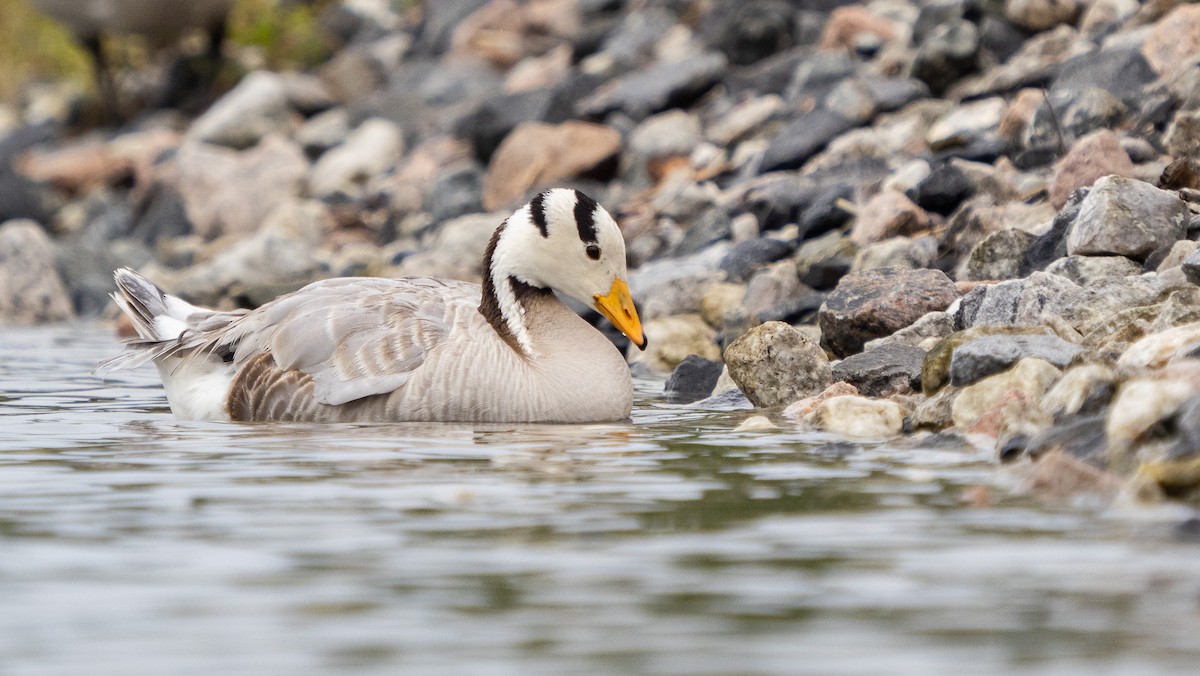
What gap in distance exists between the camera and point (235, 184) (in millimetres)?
20219

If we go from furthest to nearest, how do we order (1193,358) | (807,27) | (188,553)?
1. (807,27)
2. (1193,358)
3. (188,553)

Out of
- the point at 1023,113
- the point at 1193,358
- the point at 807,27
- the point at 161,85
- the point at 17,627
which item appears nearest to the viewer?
the point at 17,627

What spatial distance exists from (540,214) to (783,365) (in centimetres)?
149

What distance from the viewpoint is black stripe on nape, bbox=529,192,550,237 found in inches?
329

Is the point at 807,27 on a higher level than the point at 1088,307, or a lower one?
higher

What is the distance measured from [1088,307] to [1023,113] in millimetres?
4537

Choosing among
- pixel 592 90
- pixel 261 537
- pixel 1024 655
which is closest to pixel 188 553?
pixel 261 537

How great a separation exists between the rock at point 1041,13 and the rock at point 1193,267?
7.25 m

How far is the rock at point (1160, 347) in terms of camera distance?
21.3 ft

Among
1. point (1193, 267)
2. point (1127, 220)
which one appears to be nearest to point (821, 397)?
point (1193, 267)

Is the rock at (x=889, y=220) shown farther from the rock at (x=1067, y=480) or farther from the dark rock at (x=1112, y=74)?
the rock at (x=1067, y=480)

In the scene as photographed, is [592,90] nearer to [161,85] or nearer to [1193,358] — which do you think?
[161,85]

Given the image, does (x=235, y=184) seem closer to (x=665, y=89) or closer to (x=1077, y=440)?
(x=665, y=89)

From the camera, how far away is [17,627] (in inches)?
155
